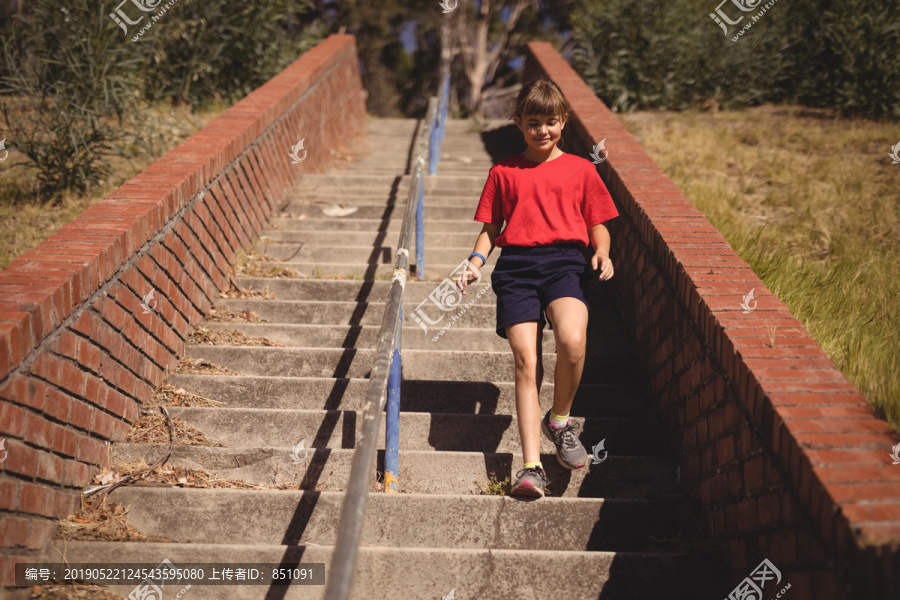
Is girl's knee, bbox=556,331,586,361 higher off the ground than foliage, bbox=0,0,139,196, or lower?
lower

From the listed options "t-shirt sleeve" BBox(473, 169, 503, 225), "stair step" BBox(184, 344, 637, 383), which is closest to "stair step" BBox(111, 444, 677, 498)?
"stair step" BBox(184, 344, 637, 383)

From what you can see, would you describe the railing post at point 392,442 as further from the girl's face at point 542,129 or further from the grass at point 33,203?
the grass at point 33,203

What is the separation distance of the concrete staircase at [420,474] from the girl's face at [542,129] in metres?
1.25

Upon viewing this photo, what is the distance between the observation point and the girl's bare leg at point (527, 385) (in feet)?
9.04

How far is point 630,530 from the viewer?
8.98 ft

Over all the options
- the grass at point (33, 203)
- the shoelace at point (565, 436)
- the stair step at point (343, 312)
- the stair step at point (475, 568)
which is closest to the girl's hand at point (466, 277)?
the shoelace at point (565, 436)

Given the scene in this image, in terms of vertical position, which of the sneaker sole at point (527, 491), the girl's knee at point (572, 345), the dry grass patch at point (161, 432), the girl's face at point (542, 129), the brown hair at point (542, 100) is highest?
the brown hair at point (542, 100)

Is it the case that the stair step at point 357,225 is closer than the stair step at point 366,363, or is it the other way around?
the stair step at point 366,363

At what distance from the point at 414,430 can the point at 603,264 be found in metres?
1.23

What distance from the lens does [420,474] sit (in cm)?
305

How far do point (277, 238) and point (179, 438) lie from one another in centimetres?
249

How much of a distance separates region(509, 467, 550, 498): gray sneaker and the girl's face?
55.0 inches

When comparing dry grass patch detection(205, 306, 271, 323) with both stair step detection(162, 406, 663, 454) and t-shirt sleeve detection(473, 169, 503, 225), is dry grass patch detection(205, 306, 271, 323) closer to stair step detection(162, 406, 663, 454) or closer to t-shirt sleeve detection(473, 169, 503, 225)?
stair step detection(162, 406, 663, 454)

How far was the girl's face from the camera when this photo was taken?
2.93 m
